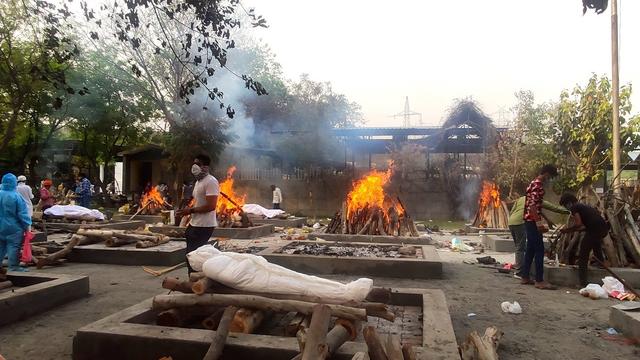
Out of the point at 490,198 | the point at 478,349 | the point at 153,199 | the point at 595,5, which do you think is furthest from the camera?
the point at 153,199

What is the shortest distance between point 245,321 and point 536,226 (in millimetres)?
5620

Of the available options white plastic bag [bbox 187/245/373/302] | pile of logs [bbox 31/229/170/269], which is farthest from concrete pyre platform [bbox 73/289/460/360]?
pile of logs [bbox 31/229/170/269]

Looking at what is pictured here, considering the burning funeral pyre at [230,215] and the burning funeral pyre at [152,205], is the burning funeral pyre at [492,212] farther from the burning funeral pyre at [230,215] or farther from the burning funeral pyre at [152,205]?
the burning funeral pyre at [152,205]

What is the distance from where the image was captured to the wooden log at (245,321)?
4.21m

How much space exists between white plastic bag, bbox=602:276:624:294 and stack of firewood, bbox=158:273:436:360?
4.53 m

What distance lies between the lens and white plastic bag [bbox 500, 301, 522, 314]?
20.2ft

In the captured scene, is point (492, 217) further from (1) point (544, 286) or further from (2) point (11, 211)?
(2) point (11, 211)

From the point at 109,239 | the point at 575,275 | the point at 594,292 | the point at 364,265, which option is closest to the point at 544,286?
the point at 575,275

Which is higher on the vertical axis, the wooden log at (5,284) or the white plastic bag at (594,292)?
the wooden log at (5,284)

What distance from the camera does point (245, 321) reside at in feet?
13.9

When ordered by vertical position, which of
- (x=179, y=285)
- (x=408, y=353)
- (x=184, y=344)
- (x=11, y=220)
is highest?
(x=11, y=220)

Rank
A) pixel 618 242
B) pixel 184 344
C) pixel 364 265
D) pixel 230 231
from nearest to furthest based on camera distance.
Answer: pixel 184 344, pixel 618 242, pixel 364 265, pixel 230 231

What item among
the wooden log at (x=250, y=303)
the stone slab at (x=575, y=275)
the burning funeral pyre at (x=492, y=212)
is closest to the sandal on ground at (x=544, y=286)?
the stone slab at (x=575, y=275)

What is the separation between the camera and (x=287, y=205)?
24406mm
